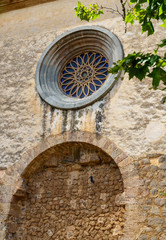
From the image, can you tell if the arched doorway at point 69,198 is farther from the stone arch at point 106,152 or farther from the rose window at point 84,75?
the rose window at point 84,75

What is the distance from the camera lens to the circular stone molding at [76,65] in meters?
6.47

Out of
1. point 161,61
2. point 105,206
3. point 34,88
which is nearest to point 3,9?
point 34,88

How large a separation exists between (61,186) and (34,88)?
2.24 meters

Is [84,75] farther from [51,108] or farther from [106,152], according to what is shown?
[106,152]

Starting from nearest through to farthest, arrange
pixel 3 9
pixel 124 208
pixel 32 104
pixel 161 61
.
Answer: pixel 161 61
pixel 124 208
pixel 32 104
pixel 3 9

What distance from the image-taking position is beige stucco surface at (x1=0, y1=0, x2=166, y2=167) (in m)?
5.46

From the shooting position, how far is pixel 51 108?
6367mm

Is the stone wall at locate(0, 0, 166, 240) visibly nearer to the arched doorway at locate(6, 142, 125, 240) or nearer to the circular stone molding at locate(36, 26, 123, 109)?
the arched doorway at locate(6, 142, 125, 240)

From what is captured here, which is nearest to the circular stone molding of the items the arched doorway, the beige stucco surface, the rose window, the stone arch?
the rose window

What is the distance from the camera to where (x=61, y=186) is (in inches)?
240

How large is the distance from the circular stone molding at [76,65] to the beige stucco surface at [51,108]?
0.65ft

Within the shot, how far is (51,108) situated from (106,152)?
5.24 feet

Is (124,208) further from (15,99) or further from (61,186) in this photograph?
(15,99)

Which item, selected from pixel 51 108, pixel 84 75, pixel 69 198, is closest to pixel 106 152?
pixel 69 198
